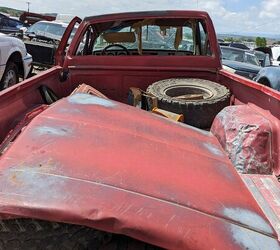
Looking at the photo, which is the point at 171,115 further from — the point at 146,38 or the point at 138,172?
the point at 138,172

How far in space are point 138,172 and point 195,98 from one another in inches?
91.0

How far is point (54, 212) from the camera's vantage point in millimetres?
1365

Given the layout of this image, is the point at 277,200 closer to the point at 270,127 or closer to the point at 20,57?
the point at 270,127

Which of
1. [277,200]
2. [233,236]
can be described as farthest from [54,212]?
[277,200]

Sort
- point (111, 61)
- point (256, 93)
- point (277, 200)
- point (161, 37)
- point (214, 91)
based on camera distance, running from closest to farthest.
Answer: point (277, 200), point (256, 93), point (214, 91), point (111, 61), point (161, 37)

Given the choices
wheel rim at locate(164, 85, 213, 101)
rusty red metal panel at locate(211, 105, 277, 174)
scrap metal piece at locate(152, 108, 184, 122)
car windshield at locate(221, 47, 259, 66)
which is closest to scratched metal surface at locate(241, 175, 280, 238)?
rusty red metal panel at locate(211, 105, 277, 174)

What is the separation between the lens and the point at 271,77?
7398mm

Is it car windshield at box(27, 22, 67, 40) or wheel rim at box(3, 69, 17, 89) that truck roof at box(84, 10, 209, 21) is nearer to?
wheel rim at box(3, 69, 17, 89)

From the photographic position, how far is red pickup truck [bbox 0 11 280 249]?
1.40 metres

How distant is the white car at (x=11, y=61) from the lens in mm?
7113

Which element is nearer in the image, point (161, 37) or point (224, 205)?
point (224, 205)

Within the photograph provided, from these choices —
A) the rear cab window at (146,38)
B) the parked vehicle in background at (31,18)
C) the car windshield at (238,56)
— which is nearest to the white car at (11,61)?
the rear cab window at (146,38)

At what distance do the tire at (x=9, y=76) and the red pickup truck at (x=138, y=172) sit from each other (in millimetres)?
3704

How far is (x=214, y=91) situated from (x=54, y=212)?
2720 millimetres
